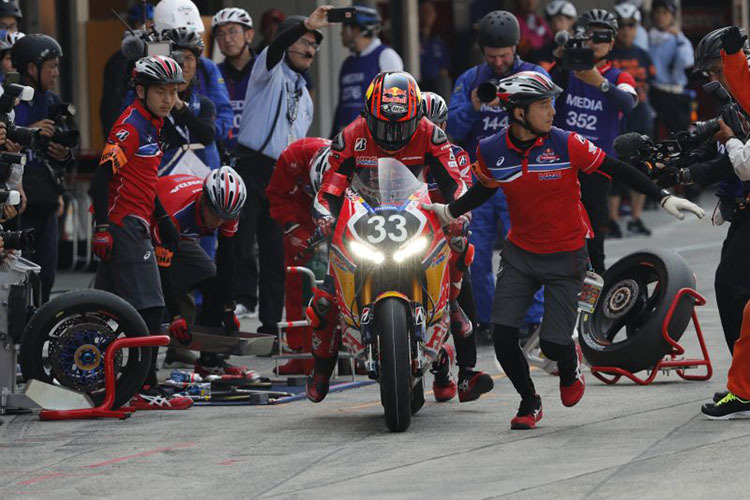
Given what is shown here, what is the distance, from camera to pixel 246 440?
28.8 ft

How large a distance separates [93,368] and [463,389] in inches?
75.5

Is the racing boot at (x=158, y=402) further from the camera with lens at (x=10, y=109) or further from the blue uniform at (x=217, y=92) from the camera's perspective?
the blue uniform at (x=217, y=92)

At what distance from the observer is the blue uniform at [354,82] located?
1596 cm

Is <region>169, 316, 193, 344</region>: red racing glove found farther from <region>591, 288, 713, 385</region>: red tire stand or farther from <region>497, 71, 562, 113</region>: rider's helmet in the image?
<region>497, 71, 562, 113</region>: rider's helmet

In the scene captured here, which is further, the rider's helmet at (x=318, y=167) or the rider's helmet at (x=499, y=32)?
the rider's helmet at (x=499, y=32)

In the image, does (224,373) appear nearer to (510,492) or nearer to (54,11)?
(510,492)

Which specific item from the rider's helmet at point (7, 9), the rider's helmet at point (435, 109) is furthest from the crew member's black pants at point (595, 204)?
the rider's helmet at point (7, 9)

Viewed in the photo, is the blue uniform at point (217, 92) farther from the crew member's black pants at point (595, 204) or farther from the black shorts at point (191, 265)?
the crew member's black pants at point (595, 204)

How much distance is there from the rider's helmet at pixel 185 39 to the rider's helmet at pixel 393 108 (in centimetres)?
261

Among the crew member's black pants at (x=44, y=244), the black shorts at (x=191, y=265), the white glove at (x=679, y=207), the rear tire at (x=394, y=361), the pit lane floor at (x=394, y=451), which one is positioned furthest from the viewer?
the crew member's black pants at (x=44, y=244)

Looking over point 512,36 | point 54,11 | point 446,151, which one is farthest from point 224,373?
point 54,11

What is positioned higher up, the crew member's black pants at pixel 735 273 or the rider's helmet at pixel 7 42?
the rider's helmet at pixel 7 42

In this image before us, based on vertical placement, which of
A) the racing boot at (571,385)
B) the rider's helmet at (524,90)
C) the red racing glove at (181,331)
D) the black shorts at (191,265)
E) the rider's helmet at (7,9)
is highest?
the rider's helmet at (7,9)

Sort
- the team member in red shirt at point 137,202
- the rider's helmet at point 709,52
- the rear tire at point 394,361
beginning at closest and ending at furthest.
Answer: the rear tire at point 394,361 → the rider's helmet at point 709,52 → the team member in red shirt at point 137,202
